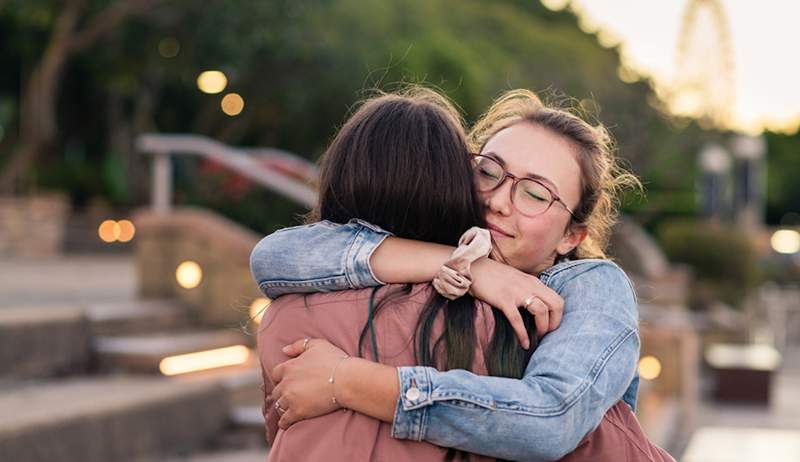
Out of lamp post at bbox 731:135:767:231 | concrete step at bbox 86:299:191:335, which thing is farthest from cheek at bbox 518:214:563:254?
lamp post at bbox 731:135:767:231

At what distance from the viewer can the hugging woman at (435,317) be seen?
177cm

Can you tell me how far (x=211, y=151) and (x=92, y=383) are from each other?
2622 millimetres

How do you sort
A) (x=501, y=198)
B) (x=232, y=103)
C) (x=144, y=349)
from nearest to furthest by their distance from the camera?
1. (x=501, y=198)
2. (x=144, y=349)
3. (x=232, y=103)

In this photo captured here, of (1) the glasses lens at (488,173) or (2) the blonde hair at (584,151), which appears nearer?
(1) the glasses lens at (488,173)

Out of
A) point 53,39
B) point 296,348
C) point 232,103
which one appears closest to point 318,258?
point 296,348

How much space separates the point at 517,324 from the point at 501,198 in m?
0.26

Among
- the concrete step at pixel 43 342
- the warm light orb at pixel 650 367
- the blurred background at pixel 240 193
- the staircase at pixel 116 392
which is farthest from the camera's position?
the warm light orb at pixel 650 367

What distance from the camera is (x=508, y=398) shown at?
69.2 inches

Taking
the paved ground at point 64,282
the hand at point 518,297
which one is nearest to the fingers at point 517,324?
the hand at point 518,297

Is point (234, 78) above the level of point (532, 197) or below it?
above

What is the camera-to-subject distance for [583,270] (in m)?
1.98

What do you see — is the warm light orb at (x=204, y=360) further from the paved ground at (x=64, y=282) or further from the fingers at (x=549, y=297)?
the fingers at (x=549, y=297)

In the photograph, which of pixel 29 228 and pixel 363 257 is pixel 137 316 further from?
pixel 29 228

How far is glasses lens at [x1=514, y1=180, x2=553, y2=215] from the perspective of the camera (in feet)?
6.56
